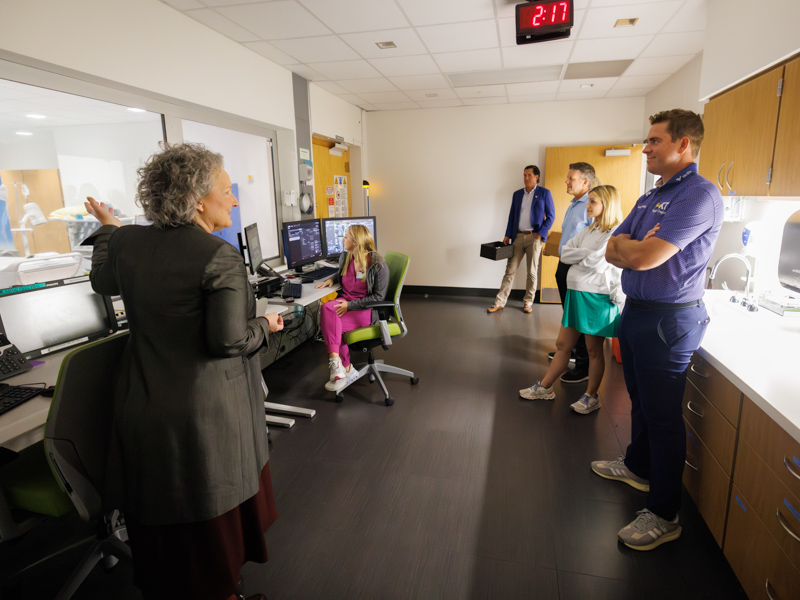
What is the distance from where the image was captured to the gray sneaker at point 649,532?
1748 millimetres

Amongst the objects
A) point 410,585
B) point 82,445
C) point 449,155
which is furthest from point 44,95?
point 449,155

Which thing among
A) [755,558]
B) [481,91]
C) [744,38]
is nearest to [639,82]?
[481,91]

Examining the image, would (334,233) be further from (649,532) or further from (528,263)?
(649,532)

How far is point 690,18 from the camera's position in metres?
3.02

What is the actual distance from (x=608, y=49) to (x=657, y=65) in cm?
80

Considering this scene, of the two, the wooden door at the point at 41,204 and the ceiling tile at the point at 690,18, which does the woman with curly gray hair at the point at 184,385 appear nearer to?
the wooden door at the point at 41,204

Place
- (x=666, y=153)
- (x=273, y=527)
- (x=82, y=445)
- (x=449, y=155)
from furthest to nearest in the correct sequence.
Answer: (x=449, y=155) → (x=273, y=527) → (x=666, y=153) → (x=82, y=445)

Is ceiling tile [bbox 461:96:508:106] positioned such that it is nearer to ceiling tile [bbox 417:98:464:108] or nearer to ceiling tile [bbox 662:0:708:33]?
ceiling tile [bbox 417:98:464:108]

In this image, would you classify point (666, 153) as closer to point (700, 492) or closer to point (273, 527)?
point (700, 492)

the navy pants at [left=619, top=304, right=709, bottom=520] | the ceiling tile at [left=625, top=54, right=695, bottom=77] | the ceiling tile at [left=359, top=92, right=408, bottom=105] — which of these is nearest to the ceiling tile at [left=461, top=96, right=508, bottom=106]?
the ceiling tile at [left=359, top=92, right=408, bottom=105]

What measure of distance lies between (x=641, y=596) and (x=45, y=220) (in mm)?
3082

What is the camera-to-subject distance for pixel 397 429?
2.71 m

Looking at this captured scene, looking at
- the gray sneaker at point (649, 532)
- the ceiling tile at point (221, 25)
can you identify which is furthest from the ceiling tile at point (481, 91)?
the gray sneaker at point (649, 532)

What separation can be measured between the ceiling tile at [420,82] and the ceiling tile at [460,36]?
2.65 ft
